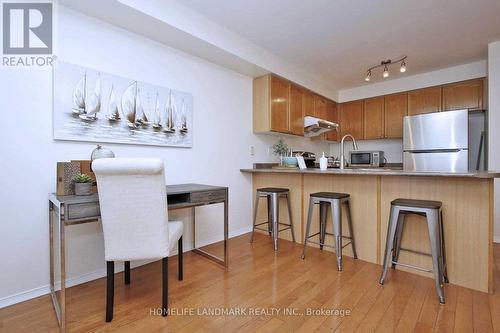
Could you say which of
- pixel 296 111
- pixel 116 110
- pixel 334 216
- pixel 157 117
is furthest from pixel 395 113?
pixel 116 110

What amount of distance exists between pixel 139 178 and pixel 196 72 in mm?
1823

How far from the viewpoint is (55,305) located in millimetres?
1697

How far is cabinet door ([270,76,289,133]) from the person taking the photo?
3447 millimetres

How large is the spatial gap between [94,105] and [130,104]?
0.30m

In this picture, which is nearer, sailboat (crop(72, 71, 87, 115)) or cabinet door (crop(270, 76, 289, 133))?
sailboat (crop(72, 71, 87, 115))

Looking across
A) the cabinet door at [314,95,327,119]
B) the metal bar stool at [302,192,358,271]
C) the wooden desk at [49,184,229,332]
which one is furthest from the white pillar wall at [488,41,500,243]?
the wooden desk at [49,184,229,332]

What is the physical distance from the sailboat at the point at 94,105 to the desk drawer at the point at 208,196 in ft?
3.57

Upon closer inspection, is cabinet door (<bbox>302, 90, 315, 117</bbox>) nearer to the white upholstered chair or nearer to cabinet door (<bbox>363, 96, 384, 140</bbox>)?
cabinet door (<bbox>363, 96, 384, 140</bbox>)

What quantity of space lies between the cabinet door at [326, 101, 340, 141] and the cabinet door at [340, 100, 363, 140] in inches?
4.4

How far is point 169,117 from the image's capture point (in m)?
2.56

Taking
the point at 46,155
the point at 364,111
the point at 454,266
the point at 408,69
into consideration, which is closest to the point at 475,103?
the point at 408,69

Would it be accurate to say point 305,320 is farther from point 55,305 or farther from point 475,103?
point 475,103

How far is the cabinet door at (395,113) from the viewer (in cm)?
416

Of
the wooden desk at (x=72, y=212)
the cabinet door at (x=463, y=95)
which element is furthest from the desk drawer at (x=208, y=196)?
the cabinet door at (x=463, y=95)
